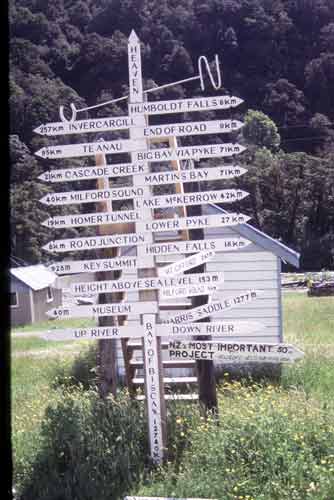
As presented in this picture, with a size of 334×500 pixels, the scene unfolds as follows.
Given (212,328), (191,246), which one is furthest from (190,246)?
(212,328)

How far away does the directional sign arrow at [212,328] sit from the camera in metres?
5.61

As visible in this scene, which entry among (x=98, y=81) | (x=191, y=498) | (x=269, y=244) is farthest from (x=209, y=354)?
(x=98, y=81)

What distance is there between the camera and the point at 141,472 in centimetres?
534

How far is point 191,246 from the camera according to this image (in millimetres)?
5719

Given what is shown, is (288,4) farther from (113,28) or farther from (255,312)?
(255,312)

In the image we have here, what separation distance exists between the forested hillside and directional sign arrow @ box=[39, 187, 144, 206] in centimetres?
4164

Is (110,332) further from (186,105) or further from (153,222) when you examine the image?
(186,105)

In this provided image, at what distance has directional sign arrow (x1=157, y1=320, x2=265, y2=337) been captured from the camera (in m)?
5.61

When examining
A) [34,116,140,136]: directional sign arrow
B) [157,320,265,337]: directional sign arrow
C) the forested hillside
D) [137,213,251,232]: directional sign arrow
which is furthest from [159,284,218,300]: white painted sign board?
the forested hillside

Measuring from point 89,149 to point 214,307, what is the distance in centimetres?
166

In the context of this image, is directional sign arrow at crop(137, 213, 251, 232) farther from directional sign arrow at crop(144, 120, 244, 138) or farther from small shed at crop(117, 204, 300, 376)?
small shed at crop(117, 204, 300, 376)

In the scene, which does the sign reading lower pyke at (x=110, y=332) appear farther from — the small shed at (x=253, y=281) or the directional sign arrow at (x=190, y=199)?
the small shed at (x=253, y=281)

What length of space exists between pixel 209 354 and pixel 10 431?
6.17 feet

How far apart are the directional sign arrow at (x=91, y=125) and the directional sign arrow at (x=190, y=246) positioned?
1016mm
